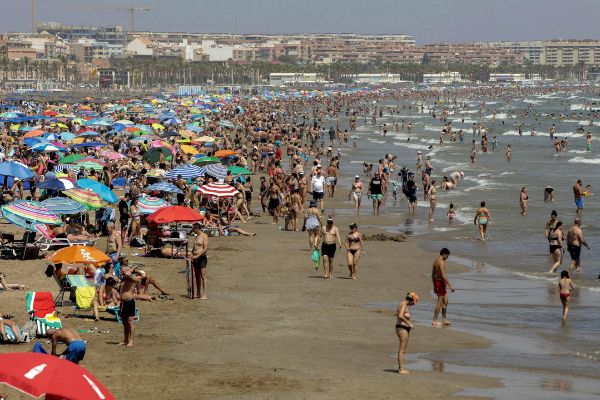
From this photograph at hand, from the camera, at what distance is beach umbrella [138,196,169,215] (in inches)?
801

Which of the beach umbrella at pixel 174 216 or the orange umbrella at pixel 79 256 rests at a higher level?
the orange umbrella at pixel 79 256

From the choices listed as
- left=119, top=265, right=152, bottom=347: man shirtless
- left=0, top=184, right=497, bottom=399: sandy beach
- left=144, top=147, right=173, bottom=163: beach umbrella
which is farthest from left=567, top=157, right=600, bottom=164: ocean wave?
left=119, top=265, right=152, bottom=347: man shirtless

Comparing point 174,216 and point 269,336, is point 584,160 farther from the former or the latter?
point 269,336

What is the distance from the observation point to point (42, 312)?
12.5 metres

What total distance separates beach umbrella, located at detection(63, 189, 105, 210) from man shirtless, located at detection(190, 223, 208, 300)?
484 cm

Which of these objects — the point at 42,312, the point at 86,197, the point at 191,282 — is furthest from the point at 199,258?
the point at 86,197

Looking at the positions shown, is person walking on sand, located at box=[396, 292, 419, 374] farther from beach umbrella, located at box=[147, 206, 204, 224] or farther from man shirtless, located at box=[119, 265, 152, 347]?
beach umbrella, located at box=[147, 206, 204, 224]

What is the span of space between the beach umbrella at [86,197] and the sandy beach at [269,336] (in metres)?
0.90

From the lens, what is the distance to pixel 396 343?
13102 millimetres

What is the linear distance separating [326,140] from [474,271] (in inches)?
1769

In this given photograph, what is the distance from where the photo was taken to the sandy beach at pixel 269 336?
35.2ft

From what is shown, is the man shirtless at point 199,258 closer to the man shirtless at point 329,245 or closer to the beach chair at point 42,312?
the man shirtless at point 329,245

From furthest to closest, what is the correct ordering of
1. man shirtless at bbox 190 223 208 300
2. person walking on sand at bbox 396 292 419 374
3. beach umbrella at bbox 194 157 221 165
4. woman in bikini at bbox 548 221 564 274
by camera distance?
beach umbrella at bbox 194 157 221 165 < woman in bikini at bbox 548 221 564 274 < man shirtless at bbox 190 223 208 300 < person walking on sand at bbox 396 292 419 374

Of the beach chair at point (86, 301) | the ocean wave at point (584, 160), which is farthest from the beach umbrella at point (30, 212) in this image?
the ocean wave at point (584, 160)
